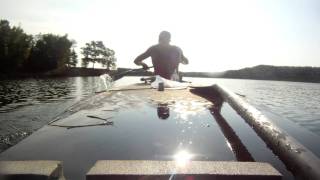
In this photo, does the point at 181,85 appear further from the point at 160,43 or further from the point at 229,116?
the point at 229,116

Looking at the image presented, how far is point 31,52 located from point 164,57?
9890 centimetres

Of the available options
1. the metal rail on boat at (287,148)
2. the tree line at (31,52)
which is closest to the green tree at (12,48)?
the tree line at (31,52)

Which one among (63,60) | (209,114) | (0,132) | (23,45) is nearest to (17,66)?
(23,45)

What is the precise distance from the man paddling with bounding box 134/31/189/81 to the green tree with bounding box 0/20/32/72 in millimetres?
84041

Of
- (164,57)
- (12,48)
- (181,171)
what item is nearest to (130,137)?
(181,171)

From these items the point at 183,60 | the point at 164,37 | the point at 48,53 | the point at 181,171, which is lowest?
the point at 181,171

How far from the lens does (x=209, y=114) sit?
18.9ft

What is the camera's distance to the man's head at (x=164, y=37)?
1046 centimetres

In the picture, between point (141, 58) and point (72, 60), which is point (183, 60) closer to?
point (141, 58)

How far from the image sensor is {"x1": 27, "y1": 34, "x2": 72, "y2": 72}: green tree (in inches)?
3917

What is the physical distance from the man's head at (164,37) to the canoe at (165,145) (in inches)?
186

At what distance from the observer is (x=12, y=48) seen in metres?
86.6

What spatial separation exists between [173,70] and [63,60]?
10318 centimetres

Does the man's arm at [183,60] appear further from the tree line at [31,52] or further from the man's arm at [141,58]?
the tree line at [31,52]
